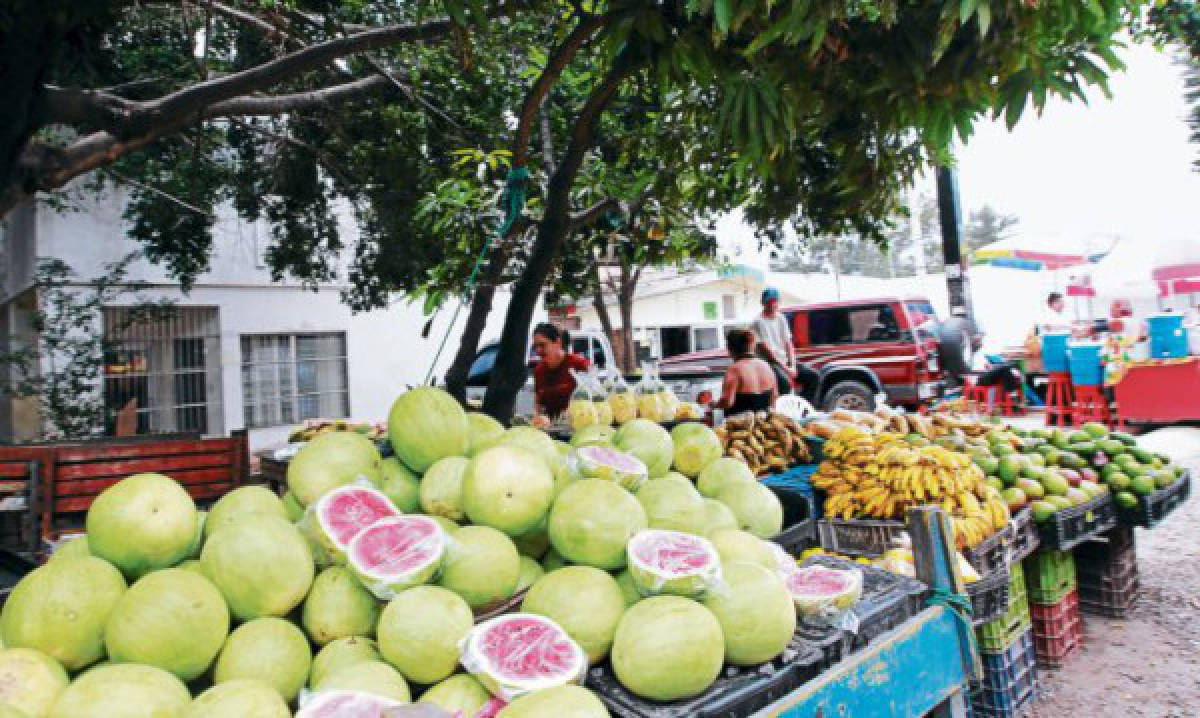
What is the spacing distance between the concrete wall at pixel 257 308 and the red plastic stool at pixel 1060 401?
9.91 meters

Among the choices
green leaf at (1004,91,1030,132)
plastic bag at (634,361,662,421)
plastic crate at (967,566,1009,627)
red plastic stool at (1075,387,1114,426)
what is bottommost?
plastic crate at (967,566,1009,627)

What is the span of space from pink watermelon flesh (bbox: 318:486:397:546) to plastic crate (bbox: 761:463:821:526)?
1687 mm

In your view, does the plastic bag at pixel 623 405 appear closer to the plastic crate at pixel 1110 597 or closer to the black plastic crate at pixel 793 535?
the black plastic crate at pixel 793 535

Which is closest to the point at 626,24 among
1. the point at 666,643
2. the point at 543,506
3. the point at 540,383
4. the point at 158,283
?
the point at 543,506

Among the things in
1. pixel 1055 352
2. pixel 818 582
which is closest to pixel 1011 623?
pixel 818 582

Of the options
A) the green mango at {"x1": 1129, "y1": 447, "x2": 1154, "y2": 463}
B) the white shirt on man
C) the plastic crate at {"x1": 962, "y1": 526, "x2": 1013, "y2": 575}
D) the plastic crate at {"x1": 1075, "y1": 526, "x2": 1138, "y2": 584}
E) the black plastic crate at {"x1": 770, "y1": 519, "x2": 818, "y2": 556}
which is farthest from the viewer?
the white shirt on man

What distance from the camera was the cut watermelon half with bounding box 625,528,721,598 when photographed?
5.32 ft

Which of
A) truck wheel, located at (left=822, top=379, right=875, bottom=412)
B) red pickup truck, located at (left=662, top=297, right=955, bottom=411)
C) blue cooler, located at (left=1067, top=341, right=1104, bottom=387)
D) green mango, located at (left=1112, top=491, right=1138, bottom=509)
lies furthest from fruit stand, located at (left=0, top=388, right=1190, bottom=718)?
blue cooler, located at (left=1067, top=341, right=1104, bottom=387)

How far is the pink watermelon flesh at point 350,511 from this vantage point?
175 cm

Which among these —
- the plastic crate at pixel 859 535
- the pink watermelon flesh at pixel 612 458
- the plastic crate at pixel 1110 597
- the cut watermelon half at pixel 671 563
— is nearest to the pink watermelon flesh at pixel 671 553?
the cut watermelon half at pixel 671 563

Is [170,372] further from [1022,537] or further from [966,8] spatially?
[966,8]

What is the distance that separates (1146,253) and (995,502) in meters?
14.4

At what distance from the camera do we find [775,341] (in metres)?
8.76

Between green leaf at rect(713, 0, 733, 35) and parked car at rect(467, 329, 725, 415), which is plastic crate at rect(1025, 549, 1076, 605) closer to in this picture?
green leaf at rect(713, 0, 733, 35)
